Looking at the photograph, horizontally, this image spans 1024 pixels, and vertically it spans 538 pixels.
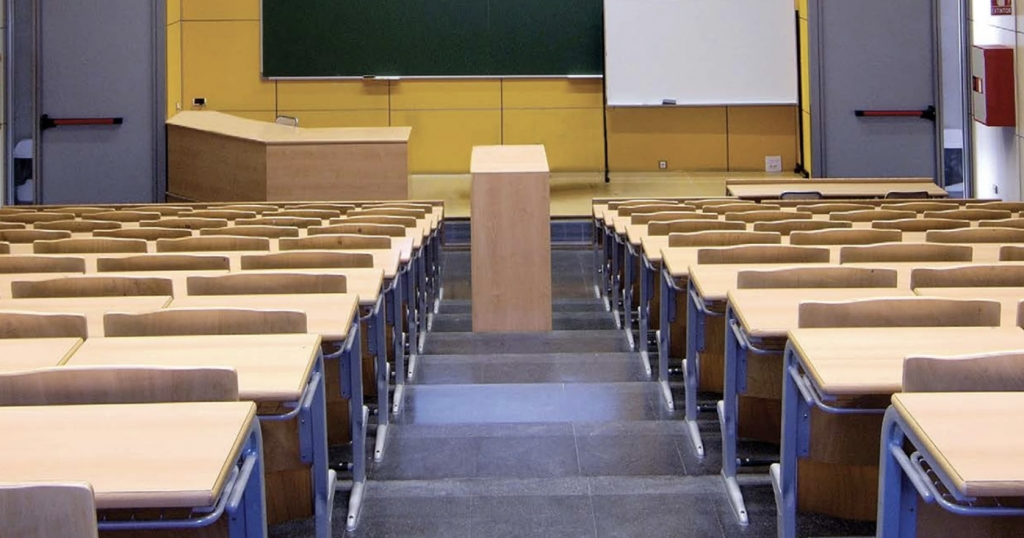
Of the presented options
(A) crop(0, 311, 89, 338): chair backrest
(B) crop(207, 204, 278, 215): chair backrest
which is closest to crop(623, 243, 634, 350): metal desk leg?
(B) crop(207, 204, 278, 215): chair backrest

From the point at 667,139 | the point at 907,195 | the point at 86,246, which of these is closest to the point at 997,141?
the point at 907,195

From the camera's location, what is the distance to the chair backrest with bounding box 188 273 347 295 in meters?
4.79

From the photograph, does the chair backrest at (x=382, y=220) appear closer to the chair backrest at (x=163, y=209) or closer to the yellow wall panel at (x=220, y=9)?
the chair backrest at (x=163, y=209)

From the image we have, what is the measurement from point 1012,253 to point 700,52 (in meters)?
8.46

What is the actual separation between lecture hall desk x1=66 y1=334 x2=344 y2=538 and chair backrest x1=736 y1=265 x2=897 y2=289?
1749 millimetres

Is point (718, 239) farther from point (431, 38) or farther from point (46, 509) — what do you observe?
point (431, 38)

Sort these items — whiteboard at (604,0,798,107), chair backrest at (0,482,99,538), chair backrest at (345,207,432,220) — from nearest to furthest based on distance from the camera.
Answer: chair backrest at (0,482,99,538) → chair backrest at (345,207,432,220) → whiteboard at (604,0,798,107)

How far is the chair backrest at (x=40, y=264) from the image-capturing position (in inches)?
229

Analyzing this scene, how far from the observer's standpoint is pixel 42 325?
4.01 metres

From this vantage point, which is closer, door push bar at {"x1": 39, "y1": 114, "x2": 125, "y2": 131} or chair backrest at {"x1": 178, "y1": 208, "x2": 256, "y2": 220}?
chair backrest at {"x1": 178, "y1": 208, "x2": 256, "y2": 220}

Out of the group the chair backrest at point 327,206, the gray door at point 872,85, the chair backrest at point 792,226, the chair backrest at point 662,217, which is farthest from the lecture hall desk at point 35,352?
the gray door at point 872,85

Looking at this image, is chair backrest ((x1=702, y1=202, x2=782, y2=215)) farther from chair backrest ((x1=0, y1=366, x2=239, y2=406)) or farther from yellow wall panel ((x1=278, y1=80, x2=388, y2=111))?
yellow wall panel ((x1=278, y1=80, x2=388, y2=111))

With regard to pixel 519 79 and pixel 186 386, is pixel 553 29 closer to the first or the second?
pixel 519 79

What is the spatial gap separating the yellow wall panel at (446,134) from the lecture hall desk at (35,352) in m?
10.8
